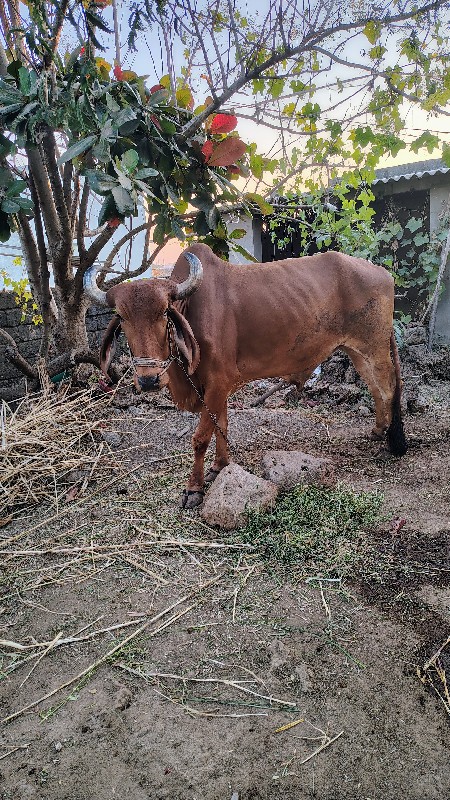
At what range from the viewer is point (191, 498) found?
3465 millimetres

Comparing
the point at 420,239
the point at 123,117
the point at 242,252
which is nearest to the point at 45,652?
the point at 123,117

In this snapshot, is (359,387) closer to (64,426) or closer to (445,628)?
(64,426)

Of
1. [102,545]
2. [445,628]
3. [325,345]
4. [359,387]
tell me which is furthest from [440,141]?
[102,545]

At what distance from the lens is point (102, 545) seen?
3.05 meters

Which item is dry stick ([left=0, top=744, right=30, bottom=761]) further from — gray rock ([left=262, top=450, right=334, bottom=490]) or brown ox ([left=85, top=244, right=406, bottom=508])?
gray rock ([left=262, top=450, right=334, bottom=490])

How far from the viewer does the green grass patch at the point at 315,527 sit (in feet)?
9.15

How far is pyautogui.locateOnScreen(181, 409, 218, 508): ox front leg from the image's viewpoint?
11.4ft

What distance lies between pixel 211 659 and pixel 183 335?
1749 millimetres

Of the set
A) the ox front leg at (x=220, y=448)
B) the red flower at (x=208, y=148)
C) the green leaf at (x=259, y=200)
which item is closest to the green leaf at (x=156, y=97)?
the red flower at (x=208, y=148)

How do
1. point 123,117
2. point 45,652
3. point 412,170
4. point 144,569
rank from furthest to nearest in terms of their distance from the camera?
point 412,170, point 123,117, point 144,569, point 45,652

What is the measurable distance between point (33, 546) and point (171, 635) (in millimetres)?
1227

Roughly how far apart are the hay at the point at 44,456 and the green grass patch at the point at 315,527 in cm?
147

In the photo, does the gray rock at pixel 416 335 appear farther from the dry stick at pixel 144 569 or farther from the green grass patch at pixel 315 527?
the dry stick at pixel 144 569

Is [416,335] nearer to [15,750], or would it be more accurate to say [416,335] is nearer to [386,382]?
[386,382]
